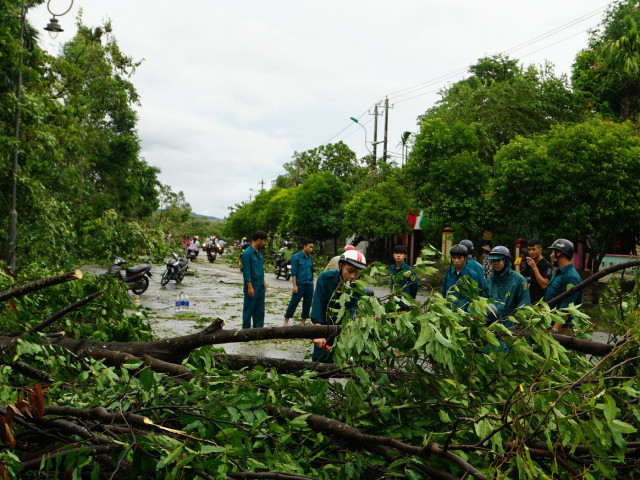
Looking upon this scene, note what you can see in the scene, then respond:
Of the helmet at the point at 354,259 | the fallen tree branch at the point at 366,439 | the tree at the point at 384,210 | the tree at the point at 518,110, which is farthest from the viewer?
the tree at the point at 384,210

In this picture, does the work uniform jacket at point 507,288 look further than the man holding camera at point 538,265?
No

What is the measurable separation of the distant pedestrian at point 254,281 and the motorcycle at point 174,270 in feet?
34.1

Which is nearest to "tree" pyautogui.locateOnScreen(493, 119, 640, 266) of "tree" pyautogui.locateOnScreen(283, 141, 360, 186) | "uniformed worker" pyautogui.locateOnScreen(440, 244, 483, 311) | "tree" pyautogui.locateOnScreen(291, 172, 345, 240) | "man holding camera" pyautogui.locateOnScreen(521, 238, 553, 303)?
"man holding camera" pyautogui.locateOnScreen(521, 238, 553, 303)

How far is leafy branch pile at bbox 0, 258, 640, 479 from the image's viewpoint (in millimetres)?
2350

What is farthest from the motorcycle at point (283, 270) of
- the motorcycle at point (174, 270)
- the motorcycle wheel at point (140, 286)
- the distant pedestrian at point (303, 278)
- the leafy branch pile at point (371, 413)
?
the leafy branch pile at point (371, 413)

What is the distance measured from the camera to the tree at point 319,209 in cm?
3809

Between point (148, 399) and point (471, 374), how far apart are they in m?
1.52

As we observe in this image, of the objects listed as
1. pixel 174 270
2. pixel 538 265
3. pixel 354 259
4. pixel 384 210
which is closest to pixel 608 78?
pixel 384 210

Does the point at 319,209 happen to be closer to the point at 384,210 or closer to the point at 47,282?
the point at 384,210

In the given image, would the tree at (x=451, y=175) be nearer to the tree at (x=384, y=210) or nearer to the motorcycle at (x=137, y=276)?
the tree at (x=384, y=210)

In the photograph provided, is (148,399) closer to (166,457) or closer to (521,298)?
(166,457)

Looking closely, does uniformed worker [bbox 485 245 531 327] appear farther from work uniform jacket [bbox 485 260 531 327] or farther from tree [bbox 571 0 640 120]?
tree [bbox 571 0 640 120]

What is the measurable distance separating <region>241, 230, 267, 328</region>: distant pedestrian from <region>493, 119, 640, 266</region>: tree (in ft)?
32.5

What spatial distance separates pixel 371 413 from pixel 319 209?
35.8m
